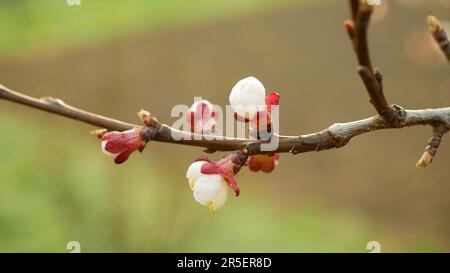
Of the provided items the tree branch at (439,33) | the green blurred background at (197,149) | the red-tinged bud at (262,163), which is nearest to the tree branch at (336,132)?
the tree branch at (439,33)

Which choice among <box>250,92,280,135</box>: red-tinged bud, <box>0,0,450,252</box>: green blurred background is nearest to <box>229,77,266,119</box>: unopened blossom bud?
<box>250,92,280,135</box>: red-tinged bud

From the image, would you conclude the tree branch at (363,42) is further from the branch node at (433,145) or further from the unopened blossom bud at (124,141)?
the unopened blossom bud at (124,141)

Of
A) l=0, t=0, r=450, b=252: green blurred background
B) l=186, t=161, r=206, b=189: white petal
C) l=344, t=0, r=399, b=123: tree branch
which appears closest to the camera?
l=344, t=0, r=399, b=123: tree branch

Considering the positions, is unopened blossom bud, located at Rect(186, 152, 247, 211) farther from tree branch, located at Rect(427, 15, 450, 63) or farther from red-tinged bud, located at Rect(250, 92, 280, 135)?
tree branch, located at Rect(427, 15, 450, 63)

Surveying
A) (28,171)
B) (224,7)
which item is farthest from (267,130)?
(224,7)

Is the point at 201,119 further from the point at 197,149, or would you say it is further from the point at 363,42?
the point at 197,149

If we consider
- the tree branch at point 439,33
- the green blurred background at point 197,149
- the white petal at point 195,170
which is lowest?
the white petal at point 195,170
